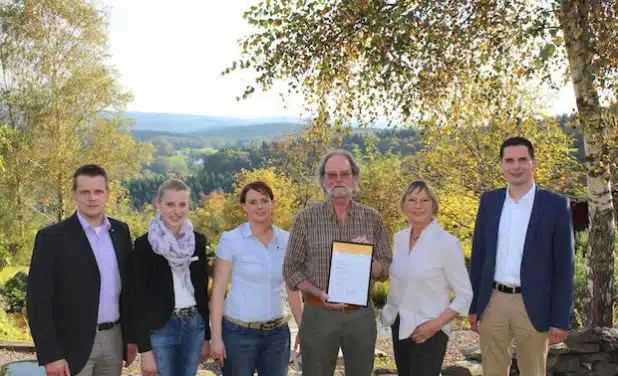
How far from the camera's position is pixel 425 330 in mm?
3807


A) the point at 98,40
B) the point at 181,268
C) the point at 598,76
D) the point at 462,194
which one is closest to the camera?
the point at 181,268

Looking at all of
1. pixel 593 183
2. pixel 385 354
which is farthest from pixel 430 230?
pixel 385 354

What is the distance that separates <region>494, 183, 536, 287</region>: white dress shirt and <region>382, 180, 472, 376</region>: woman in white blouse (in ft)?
1.51

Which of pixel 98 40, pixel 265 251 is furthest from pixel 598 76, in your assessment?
pixel 98 40

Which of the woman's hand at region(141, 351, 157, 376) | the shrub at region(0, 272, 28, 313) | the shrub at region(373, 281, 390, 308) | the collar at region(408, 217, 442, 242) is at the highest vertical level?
the collar at region(408, 217, 442, 242)

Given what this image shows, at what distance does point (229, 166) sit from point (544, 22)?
97770 mm

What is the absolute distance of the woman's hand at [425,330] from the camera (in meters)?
3.80

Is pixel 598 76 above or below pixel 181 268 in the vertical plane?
above

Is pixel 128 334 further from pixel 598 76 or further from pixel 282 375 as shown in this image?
pixel 598 76

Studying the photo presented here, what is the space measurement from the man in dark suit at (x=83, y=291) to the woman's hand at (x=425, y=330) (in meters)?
1.62

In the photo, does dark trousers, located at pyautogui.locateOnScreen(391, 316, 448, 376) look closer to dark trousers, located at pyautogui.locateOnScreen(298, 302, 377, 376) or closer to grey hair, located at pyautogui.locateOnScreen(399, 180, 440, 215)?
dark trousers, located at pyautogui.locateOnScreen(298, 302, 377, 376)

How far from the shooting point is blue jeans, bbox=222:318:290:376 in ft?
12.7

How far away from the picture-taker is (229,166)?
104 meters

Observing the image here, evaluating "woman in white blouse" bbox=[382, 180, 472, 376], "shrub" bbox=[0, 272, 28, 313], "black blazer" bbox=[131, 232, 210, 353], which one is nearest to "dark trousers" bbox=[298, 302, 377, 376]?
"woman in white blouse" bbox=[382, 180, 472, 376]
